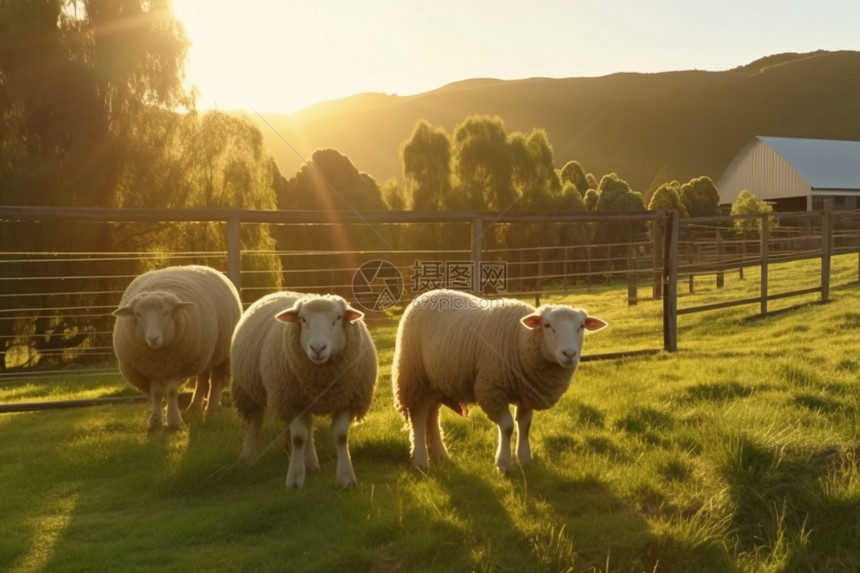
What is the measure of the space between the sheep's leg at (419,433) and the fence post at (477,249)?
2.86 metres

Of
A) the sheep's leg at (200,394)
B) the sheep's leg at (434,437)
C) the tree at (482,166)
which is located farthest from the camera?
the tree at (482,166)

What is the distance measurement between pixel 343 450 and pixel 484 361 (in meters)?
1.18

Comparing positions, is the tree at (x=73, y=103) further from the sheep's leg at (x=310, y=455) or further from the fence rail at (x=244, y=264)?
the sheep's leg at (x=310, y=455)

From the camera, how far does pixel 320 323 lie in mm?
4766

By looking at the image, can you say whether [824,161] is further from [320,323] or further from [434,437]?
[320,323]

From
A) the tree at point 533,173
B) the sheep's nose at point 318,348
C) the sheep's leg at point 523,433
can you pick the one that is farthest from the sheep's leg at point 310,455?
the tree at point 533,173

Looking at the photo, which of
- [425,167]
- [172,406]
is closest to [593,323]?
[172,406]

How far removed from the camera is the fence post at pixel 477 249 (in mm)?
8109

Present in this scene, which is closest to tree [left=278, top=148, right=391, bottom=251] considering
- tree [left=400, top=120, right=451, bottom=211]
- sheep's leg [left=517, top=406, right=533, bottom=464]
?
tree [left=400, top=120, right=451, bottom=211]

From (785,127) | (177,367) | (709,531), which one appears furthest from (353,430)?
(785,127)

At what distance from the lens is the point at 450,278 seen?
8578 millimetres

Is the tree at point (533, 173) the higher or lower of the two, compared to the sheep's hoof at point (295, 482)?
higher

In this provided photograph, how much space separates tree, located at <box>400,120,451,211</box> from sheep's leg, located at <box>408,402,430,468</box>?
102ft

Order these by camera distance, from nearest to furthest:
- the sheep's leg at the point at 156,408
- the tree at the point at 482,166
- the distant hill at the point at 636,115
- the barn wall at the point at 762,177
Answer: the sheep's leg at the point at 156,408, the tree at the point at 482,166, the barn wall at the point at 762,177, the distant hill at the point at 636,115
